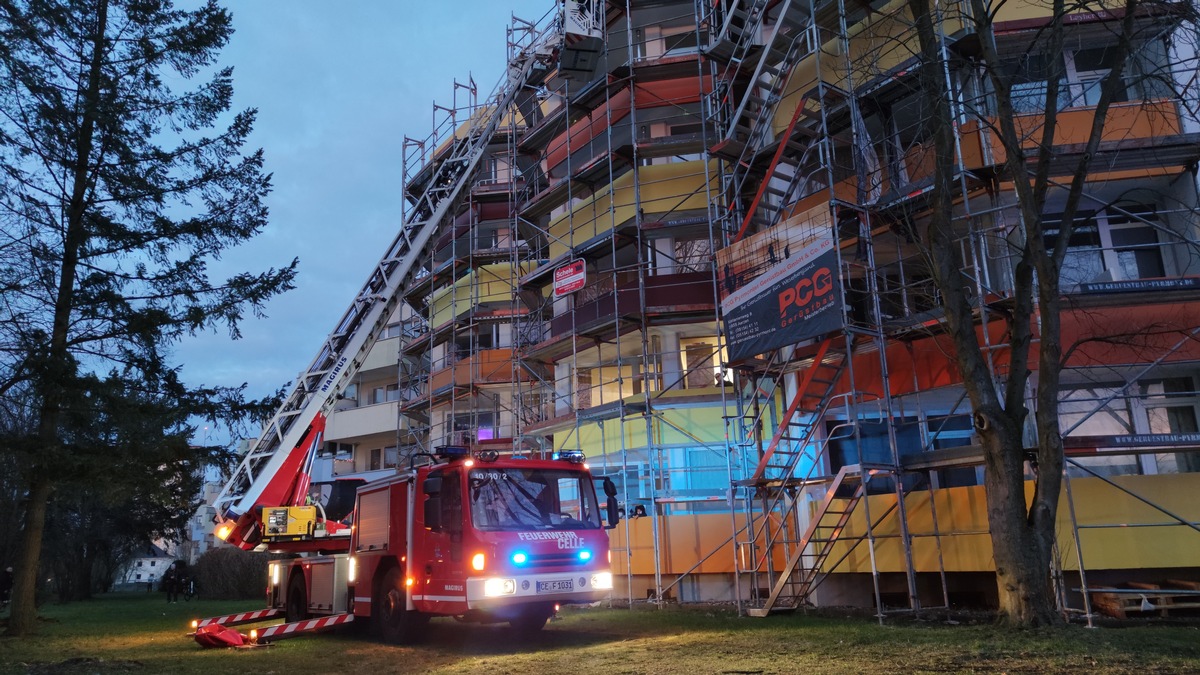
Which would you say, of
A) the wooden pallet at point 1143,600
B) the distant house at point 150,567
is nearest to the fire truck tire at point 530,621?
the wooden pallet at point 1143,600

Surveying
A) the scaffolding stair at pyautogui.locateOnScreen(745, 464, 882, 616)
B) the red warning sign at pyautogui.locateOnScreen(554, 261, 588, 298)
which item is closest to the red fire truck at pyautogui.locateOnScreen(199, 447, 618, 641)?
the scaffolding stair at pyautogui.locateOnScreen(745, 464, 882, 616)

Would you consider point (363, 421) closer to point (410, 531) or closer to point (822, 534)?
point (822, 534)

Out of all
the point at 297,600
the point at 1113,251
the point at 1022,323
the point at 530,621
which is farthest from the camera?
the point at 297,600

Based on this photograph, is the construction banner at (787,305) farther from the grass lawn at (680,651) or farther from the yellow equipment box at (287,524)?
the yellow equipment box at (287,524)

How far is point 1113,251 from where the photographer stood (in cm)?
1492

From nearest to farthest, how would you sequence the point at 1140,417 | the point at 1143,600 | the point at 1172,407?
the point at 1143,600 < the point at 1140,417 < the point at 1172,407

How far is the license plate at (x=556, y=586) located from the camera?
36.9ft

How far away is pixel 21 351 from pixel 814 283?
1297cm

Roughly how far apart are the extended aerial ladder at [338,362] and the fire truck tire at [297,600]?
2.41 feet

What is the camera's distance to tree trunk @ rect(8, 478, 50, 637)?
47.9ft

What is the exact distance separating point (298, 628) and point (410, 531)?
2755 mm

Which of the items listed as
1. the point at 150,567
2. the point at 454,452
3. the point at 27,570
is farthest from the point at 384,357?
the point at 150,567

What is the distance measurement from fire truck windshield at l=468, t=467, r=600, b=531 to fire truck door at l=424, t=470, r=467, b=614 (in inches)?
10.0

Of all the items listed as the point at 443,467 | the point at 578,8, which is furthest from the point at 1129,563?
the point at 578,8
